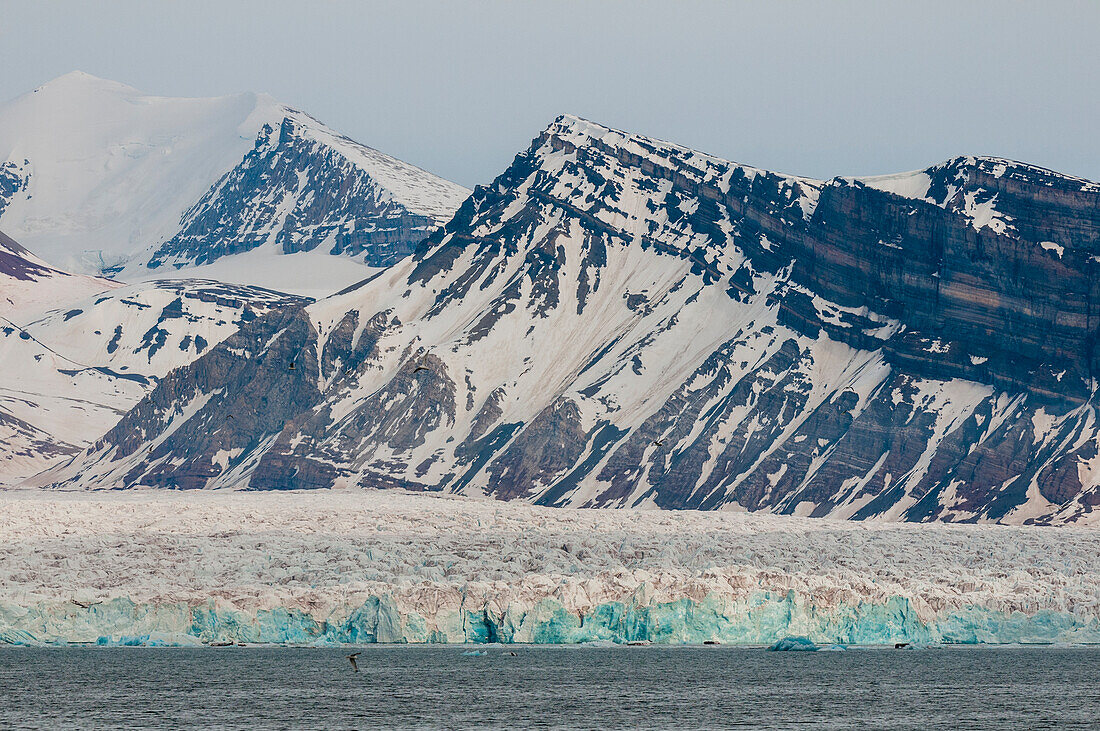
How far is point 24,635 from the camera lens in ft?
362

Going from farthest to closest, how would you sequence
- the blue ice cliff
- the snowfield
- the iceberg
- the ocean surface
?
1. the snowfield
2. the iceberg
3. the blue ice cliff
4. the ocean surface

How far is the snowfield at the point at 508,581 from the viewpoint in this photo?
4377 inches

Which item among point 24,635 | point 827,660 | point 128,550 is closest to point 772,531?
point 827,660

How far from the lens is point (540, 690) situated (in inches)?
4173

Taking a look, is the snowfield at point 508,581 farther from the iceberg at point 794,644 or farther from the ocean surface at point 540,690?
the ocean surface at point 540,690

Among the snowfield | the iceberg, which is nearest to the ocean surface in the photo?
the iceberg

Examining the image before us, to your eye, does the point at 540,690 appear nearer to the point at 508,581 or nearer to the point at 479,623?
the point at 479,623

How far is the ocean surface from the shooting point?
90.2 meters

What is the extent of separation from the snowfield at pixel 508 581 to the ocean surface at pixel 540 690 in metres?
3.42

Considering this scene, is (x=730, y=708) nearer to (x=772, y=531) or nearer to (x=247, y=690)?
(x=247, y=690)

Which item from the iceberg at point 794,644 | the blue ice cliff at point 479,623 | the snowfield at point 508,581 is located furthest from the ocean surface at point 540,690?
the snowfield at point 508,581

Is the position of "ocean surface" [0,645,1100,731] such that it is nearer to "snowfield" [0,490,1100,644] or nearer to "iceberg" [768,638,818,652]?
"iceberg" [768,638,818,652]

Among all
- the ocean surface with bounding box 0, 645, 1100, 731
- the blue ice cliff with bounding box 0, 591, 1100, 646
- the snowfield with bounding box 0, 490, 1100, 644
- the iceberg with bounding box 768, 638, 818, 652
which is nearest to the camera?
the ocean surface with bounding box 0, 645, 1100, 731

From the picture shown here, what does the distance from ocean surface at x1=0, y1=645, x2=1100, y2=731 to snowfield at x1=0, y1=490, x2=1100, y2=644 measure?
342cm
